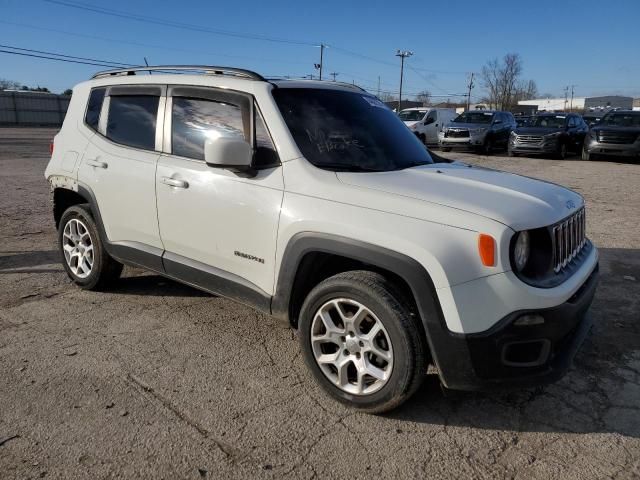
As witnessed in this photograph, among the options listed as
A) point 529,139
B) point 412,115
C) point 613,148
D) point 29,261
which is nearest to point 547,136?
point 529,139

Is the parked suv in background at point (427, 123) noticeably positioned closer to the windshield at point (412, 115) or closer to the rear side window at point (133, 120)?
the windshield at point (412, 115)

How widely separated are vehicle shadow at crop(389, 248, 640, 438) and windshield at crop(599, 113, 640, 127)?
17.5 metres

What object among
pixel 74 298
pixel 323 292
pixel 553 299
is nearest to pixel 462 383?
pixel 553 299

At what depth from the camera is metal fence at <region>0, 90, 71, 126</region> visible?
4212cm

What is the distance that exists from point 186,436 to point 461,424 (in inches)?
58.8

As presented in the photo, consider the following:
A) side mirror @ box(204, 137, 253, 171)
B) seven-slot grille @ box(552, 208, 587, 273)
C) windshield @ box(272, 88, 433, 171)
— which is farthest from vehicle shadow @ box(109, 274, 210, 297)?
seven-slot grille @ box(552, 208, 587, 273)

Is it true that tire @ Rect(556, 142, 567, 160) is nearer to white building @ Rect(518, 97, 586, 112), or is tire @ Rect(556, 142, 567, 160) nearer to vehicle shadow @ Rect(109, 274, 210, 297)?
vehicle shadow @ Rect(109, 274, 210, 297)

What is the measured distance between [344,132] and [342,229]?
102cm

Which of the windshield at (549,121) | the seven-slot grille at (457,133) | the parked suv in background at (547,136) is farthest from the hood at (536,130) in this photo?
the seven-slot grille at (457,133)

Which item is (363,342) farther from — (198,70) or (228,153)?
(198,70)

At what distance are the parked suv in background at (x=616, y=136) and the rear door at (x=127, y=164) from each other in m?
18.2

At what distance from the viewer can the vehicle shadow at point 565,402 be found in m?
2.91

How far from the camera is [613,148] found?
18.1 m

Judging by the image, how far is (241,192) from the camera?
3338 millimetres
